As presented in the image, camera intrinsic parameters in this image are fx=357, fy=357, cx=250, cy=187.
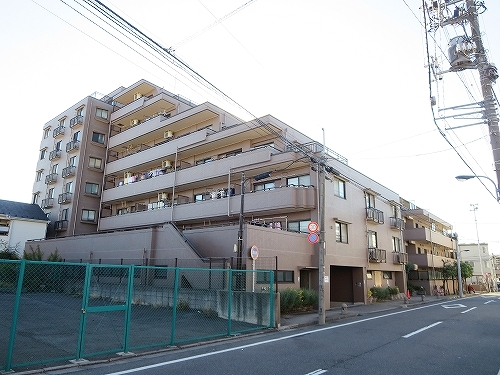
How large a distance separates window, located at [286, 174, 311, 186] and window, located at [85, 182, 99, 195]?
2173cm

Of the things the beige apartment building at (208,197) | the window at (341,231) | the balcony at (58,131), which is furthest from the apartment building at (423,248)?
the balcony at (58,131)

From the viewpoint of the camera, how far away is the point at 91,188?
3556cm

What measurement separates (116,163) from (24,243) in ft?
37.5

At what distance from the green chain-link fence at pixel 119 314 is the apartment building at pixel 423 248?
89.7ft

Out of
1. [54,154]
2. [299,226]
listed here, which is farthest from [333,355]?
[54,154]

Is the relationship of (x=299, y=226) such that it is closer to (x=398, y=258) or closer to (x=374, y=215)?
(x=374, y=215)

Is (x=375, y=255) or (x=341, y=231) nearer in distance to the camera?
(x=341, y=231)

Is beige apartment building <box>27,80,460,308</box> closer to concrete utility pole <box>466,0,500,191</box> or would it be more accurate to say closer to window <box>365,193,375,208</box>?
window <box>365,193,375,208</box>

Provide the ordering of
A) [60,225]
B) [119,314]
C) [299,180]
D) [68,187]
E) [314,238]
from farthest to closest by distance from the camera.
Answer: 1. [68,187]
2. [60,225]
3. [299,180]
4. [314,238]
5. [119,314]

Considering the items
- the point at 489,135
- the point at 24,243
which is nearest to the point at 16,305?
the point at 489,135

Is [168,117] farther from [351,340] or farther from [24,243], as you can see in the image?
[351,340]

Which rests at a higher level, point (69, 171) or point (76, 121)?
point (76, 121)

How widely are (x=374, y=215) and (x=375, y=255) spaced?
3.13 m

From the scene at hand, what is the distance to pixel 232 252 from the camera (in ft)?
61.3
